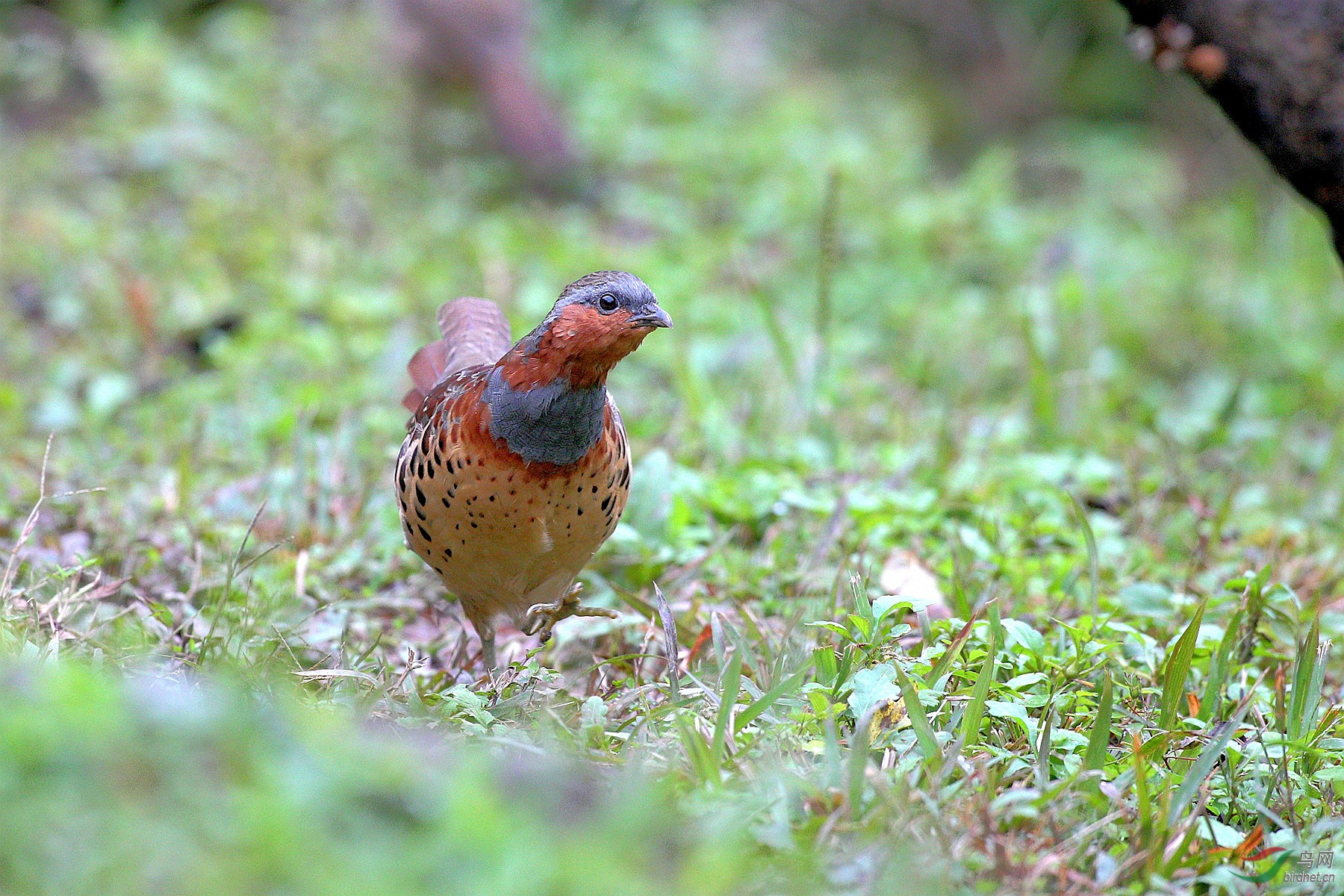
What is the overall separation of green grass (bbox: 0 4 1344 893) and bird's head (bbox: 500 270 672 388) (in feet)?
2.15

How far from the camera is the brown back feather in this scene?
11.7 feet

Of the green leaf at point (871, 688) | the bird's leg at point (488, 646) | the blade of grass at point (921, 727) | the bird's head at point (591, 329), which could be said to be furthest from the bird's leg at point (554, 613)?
the blade of grass at point (921, 727)

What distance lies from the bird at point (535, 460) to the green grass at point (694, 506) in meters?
0.28

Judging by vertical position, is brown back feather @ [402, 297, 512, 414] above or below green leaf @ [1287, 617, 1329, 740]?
above

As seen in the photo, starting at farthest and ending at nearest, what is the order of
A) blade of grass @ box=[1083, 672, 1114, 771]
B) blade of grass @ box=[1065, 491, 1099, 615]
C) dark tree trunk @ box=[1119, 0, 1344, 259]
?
dark tree trunk @ box=[1119, 0, 1344, 259], blade of grass @ box=[1065, 491, 1099, 615], blade of grass @ box=[1083, 672, 1114, 771]

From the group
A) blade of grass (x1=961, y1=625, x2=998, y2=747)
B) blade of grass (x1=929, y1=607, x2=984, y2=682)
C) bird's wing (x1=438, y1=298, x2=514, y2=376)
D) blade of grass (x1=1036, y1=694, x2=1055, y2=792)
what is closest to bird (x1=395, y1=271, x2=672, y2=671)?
bird's wing (x1=438, y1=298, x2=514, y2=376)

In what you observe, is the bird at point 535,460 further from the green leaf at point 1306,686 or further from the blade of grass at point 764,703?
the green leaf at point 1306,686

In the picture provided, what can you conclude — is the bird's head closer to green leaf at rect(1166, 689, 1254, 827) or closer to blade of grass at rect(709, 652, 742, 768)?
blade of grass at rect(709, 652, 742, 768)

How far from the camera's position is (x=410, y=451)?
3.12 metres

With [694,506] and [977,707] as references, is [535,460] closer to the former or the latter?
[977,707]

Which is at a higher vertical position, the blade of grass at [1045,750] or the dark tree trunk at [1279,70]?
the dark tree trunk at [1279,70]

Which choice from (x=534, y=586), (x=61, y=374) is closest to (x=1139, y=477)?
(x=534, y=586)

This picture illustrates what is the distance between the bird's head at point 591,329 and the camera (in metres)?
2.77

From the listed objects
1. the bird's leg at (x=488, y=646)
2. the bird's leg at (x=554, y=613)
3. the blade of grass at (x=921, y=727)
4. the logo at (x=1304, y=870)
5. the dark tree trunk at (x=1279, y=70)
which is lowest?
the bird's leg at (x=488, y=646)
